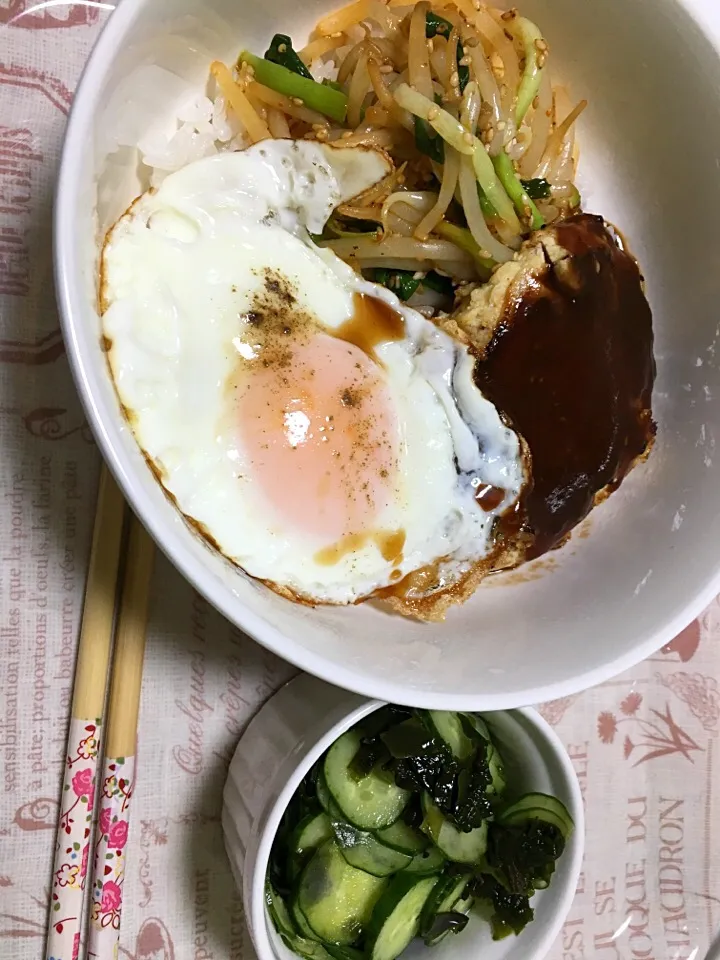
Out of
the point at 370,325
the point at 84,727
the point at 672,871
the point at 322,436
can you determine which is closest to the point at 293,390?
the point at 322,436

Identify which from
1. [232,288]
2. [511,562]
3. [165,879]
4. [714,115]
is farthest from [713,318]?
[165,879]

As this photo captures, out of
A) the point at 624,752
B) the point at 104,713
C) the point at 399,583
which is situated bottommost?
the point at 104,713

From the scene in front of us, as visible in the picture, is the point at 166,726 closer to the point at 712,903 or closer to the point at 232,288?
the point at 232,288

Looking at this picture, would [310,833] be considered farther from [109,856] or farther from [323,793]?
[109,856]

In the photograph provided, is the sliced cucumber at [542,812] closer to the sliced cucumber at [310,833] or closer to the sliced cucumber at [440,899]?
the sliced cucumber at [440,899]

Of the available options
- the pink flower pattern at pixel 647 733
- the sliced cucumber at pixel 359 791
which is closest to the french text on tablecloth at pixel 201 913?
the sliced cucumber at pixel 359 791
